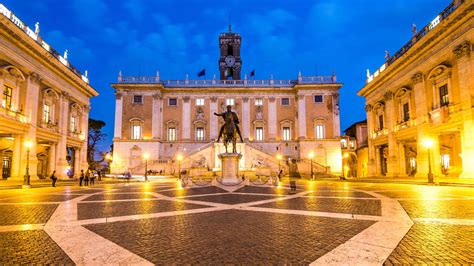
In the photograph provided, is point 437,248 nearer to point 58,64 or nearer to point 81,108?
point 58,64

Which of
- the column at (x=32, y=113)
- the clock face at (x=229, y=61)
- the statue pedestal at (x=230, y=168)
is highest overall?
the clock face at (x=229, y=61)

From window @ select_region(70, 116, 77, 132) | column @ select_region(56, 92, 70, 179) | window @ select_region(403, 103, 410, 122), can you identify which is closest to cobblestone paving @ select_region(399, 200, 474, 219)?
window @ select_region(403, 103, 410, 122)

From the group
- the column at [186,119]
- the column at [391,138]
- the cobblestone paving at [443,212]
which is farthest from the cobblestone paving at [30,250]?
the column at [186,119]

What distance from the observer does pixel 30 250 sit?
399cm

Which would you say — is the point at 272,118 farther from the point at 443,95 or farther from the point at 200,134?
the point at 443,95

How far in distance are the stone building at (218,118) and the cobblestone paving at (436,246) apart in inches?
1439

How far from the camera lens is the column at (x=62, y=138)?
2638cm

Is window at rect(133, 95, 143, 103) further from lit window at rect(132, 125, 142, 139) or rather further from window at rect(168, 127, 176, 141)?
window at rect(168, 127, 176, 141)

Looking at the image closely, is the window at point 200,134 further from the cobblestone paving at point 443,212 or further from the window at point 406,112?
the cobblestone paving at point 443,212

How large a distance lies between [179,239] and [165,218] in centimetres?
205

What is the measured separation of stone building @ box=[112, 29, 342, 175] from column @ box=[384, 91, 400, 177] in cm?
1341

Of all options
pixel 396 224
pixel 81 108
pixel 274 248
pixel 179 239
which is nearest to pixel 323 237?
pixel 274 248

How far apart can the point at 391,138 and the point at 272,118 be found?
64.9 ft

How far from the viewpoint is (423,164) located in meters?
23.2
